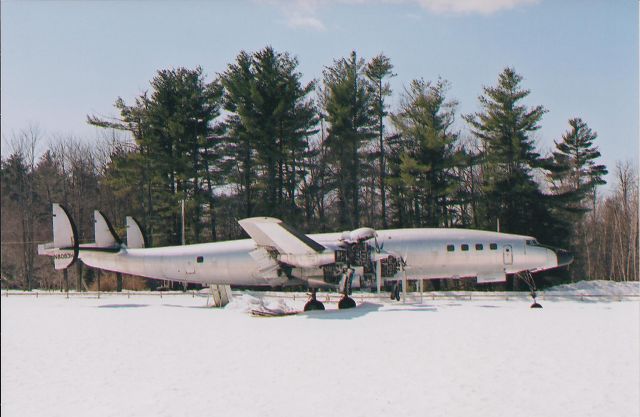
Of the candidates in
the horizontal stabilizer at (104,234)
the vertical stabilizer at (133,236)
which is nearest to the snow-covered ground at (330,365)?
the horizontal stabilizer at (104,234)

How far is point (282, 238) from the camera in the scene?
22781 mm

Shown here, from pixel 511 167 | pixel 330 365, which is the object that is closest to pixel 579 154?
pixel 511 167

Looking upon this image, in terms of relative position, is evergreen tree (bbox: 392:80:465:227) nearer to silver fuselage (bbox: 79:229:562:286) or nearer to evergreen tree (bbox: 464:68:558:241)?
evergreen tree (bbox: 464:68:558:241)

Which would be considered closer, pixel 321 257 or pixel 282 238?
pixel 282 238

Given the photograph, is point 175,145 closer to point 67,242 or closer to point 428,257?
point 67,242

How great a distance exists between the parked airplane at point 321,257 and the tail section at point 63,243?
5 cm

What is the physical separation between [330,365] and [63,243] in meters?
20.4

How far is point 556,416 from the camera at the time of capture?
8.85 meters

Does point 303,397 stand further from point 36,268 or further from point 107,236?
point 36,268

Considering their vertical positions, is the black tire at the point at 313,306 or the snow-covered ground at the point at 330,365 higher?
the black tire at the point at 313,306

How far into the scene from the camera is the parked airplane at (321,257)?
23.4 m

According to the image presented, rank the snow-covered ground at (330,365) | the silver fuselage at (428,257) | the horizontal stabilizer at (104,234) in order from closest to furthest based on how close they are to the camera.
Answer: the snow-covered ground at (330,365) < the silver fuselage at (428,257) < the horizontal stabilizer at (104,234)

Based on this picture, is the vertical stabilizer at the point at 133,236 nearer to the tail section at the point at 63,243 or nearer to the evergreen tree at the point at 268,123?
the tail section at the point at 63,243

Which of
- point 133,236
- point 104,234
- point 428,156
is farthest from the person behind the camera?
point 428,156
